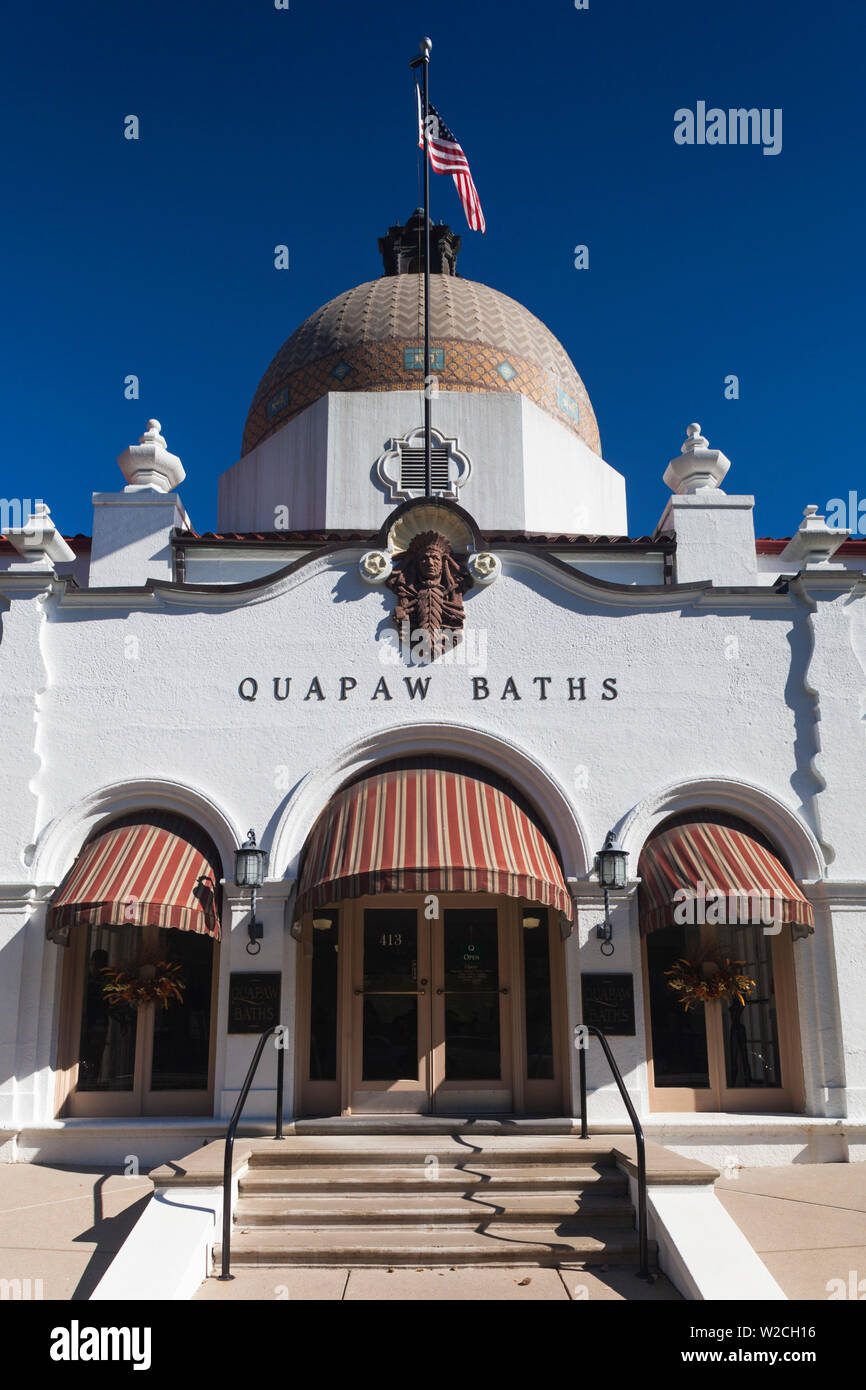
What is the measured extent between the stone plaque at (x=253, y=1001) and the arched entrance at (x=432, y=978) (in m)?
0.45

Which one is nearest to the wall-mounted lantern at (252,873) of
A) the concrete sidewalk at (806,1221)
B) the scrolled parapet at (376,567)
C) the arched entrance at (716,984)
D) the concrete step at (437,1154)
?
the concrete step at (437,1154)

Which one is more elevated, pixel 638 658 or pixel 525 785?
pixel 638 658

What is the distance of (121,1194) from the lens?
905 cm

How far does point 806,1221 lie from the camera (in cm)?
816

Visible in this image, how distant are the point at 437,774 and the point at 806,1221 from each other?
4917mm

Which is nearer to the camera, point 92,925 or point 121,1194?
point 121,1194

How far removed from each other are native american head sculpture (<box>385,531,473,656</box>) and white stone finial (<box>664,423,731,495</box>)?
294cm

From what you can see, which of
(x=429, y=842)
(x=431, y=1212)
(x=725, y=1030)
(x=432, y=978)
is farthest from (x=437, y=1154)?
(x=725, y=1030)

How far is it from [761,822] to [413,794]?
139 inches

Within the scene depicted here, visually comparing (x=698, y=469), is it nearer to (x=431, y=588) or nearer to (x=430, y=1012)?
(x=431, y=588)

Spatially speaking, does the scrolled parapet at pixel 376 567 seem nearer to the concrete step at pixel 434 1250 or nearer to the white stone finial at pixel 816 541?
the white stone finial at pixel 816 541
